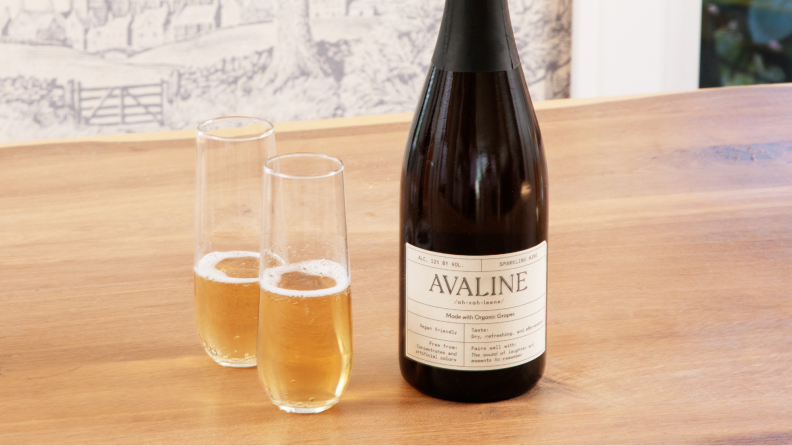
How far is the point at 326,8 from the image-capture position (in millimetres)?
2543

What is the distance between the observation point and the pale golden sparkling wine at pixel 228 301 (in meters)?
0.64

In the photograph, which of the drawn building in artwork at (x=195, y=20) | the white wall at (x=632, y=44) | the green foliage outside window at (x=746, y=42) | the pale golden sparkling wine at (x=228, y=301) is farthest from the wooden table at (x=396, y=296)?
the green foliage outside window at (x=746, y=42)

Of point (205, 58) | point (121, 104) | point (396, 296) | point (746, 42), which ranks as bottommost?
point (396, 296)

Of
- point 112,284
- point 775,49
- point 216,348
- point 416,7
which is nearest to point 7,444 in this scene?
point 216,348

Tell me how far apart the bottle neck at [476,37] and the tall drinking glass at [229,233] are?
144 mm

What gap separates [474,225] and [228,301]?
0.19 metres

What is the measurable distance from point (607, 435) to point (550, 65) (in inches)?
92.2

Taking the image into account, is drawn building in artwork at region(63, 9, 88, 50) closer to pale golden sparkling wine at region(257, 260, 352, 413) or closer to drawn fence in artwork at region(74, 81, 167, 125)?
drawn fence in artwork at region(74, 81, 167, 125)

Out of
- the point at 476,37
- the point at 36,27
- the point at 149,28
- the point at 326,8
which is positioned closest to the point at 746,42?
the point at 326,8

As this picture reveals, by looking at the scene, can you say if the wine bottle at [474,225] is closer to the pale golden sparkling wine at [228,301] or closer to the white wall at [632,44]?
the pale golden sparkling wine at [228,301]

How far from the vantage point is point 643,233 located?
93 centimetres

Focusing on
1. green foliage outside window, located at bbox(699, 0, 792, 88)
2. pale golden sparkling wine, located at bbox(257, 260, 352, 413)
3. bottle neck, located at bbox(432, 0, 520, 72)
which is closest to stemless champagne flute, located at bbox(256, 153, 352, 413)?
pale golden sparkling wine, located at bbox(257, 260, 352, 413)

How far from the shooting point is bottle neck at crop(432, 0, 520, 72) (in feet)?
2.01

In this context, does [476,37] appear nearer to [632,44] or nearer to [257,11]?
[257,11]
